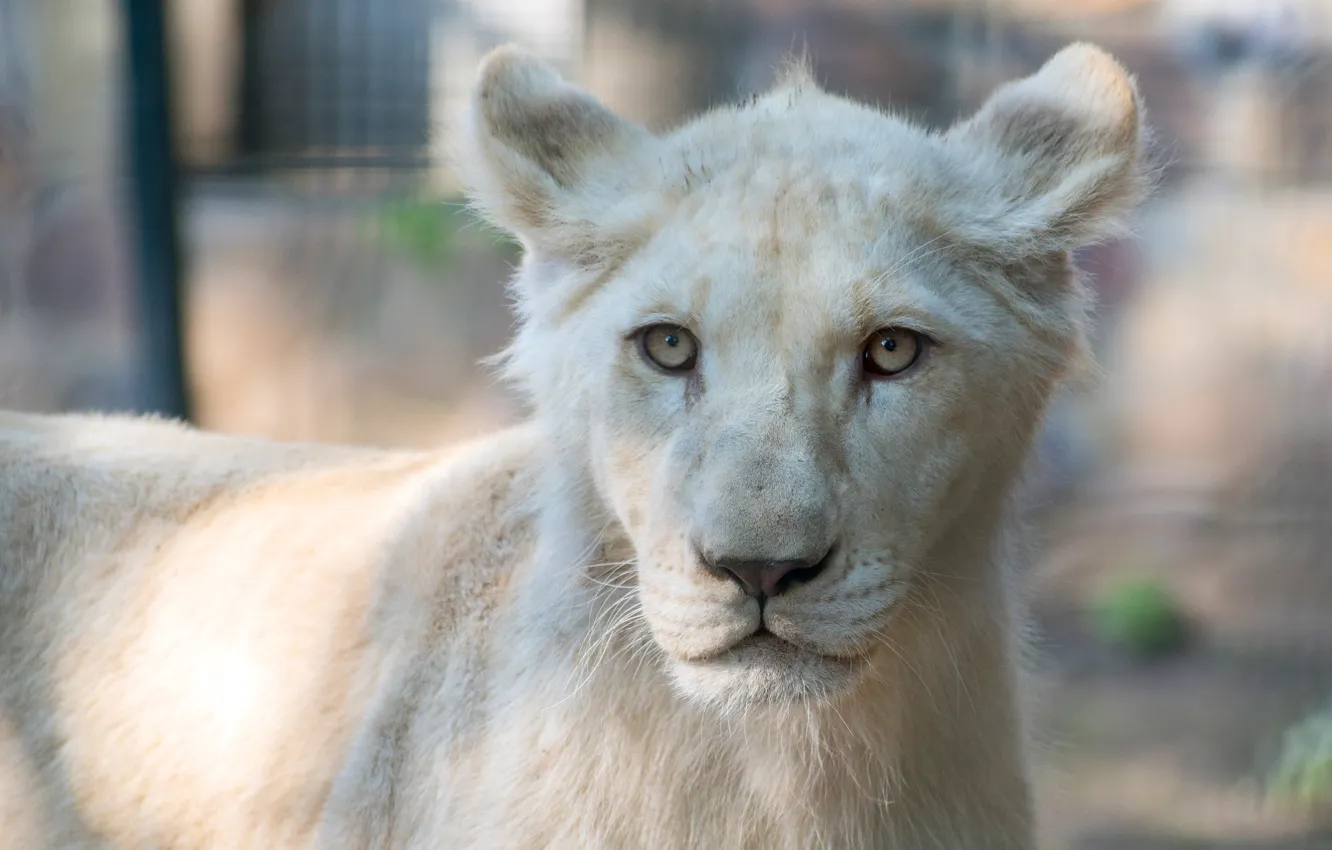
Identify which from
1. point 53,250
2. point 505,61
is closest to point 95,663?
point 505,61

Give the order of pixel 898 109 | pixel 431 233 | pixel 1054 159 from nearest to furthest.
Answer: pixel 1054 159 → pixel 898 109 → pixel 431 233

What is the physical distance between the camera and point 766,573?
1892 mm

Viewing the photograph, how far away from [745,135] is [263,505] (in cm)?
123

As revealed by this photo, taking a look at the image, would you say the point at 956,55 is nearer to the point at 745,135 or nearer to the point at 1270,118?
the point at 1270,118

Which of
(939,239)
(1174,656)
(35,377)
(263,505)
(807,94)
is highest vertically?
(807,94)

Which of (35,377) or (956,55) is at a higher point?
(956,55)

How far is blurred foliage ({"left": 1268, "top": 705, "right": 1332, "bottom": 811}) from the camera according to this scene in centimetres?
543

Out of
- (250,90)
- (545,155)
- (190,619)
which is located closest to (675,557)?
(545,155)

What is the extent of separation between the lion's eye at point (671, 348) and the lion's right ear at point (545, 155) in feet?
0.73

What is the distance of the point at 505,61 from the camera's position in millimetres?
2441

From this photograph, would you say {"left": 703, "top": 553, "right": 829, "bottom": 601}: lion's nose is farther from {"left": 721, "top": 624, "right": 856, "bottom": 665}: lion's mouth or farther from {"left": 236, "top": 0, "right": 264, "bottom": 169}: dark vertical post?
{"left": 236, "top": 0, "right": 264, "bottom": 169}: dark vertical post

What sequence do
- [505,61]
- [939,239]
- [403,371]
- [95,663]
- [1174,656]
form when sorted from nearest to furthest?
[939,239]
[505,61]
[95,663]
[1174,656]
[403,371]

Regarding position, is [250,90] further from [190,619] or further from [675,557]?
[675,557]

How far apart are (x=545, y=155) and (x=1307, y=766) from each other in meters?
4.28
